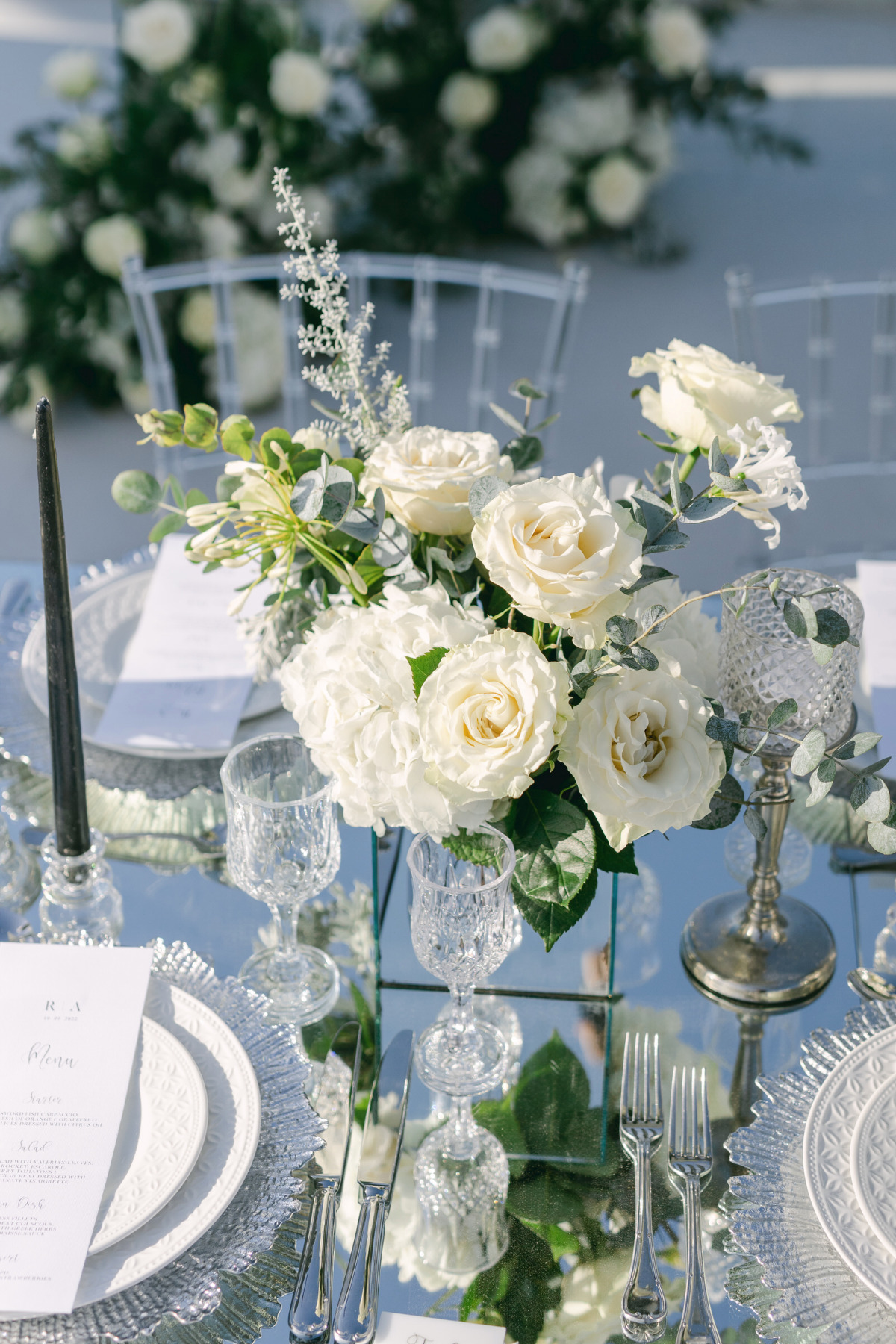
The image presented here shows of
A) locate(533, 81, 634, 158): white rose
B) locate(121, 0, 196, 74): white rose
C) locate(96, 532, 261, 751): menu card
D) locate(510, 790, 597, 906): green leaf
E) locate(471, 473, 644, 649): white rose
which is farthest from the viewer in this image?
locate(533, 81, 634, 158): white rose

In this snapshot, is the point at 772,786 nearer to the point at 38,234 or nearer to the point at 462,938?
the point at 462,938

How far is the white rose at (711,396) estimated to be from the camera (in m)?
0.92

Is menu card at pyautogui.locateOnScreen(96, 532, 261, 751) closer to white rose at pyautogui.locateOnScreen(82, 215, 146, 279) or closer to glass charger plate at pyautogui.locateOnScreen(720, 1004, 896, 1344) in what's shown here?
glass charger plate at pyautogui.locateOnScreen(720, 1004, 896, 1344)

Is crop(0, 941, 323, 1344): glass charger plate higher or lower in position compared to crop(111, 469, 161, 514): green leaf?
lower

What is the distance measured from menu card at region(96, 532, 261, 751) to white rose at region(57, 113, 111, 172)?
2212 mm

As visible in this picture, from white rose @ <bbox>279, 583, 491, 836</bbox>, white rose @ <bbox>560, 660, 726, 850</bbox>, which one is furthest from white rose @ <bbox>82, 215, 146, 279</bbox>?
white rose @ <bbox>560, 660, 726, 850</bbox>

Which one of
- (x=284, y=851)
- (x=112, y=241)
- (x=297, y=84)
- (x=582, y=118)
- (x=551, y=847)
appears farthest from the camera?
(x=582, y=118)

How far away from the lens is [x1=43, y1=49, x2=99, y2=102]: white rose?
324 centimetres

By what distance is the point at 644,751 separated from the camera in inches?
30.2

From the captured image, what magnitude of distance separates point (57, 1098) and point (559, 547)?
0.51 meters

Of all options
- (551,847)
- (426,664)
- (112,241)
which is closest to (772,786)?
(551,847)

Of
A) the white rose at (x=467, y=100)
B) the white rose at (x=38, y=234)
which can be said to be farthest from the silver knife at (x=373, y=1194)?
the white rose at (x=467, y=100)

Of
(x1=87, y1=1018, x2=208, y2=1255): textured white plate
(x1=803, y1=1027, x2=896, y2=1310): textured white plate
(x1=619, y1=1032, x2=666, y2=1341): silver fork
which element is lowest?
(x1=619, y1=1032, x2=666, y2=1341): silver fork

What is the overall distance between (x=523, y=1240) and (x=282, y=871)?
0.31 metres
